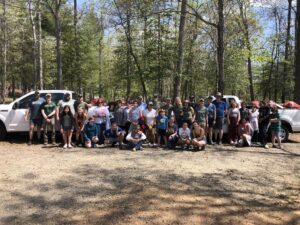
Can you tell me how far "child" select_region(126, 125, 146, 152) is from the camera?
38.0 ft

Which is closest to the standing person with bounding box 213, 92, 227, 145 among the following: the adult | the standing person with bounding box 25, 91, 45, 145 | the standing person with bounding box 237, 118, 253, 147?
the standing person with bounding box 237, 118, 253, 147

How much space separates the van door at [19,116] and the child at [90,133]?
7.46 feet

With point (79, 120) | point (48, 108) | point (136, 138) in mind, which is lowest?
point (136, 138)

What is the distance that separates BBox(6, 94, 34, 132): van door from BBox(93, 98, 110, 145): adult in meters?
2.45

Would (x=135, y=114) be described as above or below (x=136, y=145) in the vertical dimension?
above

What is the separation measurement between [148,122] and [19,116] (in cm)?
455

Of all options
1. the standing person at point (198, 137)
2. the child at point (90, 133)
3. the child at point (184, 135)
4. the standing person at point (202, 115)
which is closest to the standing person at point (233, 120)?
the standing person at point (202, 115)

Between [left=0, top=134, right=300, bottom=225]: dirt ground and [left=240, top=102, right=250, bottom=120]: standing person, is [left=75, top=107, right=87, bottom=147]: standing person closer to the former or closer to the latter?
[left=0, top=134, right=300, bottom=225]: dirt ground

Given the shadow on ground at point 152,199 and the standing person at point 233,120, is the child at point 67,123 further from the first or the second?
the standing person at point 233,120

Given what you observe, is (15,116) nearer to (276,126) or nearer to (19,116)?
(19,116)

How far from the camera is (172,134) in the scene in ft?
39.3

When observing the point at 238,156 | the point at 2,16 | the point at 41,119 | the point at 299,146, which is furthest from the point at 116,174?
the point at 2,16

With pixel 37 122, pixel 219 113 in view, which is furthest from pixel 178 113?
pixel 37 122

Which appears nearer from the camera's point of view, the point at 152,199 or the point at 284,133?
the point at 152,199
